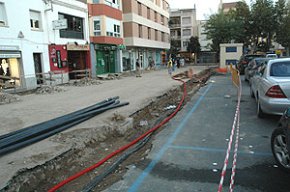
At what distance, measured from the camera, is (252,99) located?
1111cm

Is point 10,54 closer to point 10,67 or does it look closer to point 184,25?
point 10,67

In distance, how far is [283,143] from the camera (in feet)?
14.1

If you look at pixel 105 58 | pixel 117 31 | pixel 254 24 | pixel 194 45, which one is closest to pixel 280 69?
pixel 105 58

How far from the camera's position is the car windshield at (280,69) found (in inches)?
285

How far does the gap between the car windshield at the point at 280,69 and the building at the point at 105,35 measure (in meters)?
21.2

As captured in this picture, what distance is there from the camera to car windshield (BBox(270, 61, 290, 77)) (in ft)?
23.8

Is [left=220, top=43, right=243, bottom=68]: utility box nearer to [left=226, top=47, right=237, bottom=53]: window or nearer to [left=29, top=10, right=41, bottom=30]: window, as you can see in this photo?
[left=226, top=47, right=237, bottom=53]: window

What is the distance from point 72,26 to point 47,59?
16.1ft

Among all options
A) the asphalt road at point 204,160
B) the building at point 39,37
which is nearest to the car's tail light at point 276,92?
the asphalt road at point 204,160

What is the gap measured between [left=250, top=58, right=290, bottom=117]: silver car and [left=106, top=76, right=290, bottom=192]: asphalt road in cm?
59

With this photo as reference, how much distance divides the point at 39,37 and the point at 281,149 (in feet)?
63.1

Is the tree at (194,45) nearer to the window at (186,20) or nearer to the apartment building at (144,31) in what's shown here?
the window at (186,20)

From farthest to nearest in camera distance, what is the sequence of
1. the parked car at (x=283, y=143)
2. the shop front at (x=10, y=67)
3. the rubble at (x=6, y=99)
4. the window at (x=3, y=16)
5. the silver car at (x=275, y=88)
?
the window at (x=3, y=16) < the shop front at (x=10, y=67) < the rubble at (x=6, y=99) < the silver car at (x=275, y=88) < the parked car at (x=283, y=143)

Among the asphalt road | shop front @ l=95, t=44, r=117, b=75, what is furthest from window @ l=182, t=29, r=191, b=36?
the asphalt road
